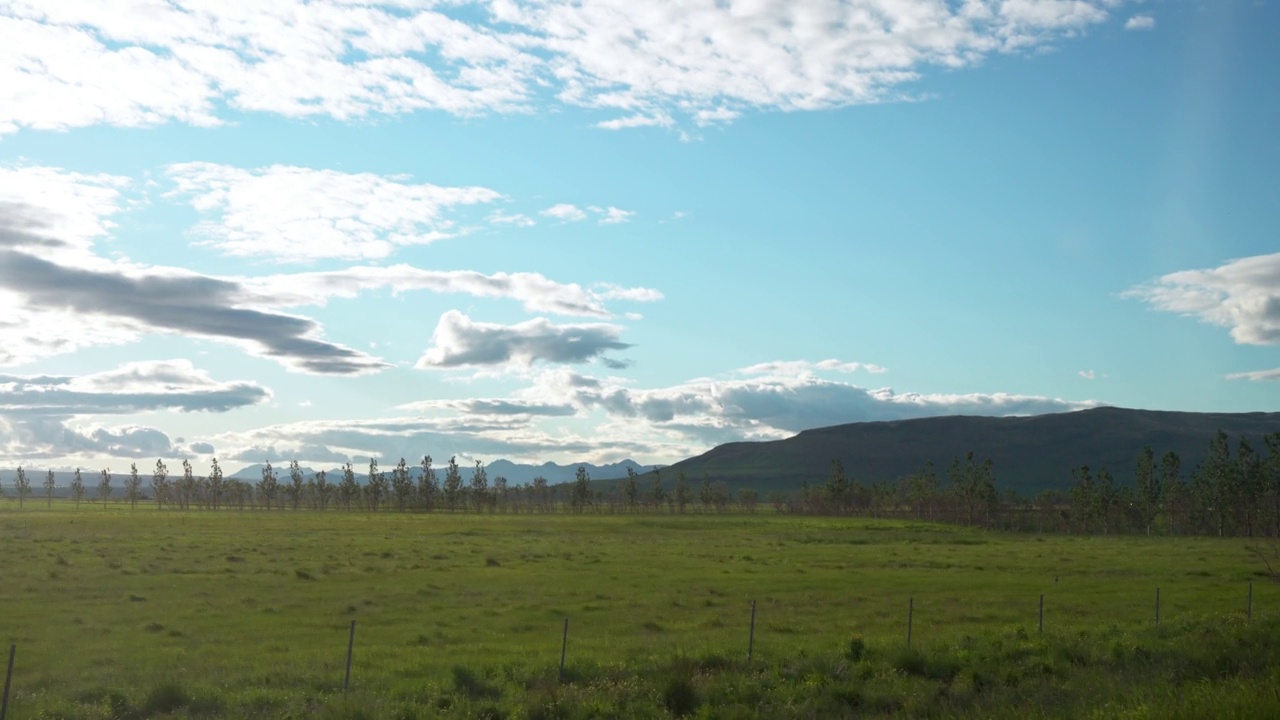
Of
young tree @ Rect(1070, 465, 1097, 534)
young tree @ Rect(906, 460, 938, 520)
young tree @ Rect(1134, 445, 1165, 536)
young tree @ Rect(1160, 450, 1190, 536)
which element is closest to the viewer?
young tree @ Rect(1134, 445, 1165, 536)

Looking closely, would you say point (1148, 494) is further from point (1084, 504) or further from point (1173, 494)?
point (1084, 504)

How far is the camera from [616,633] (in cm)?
3070

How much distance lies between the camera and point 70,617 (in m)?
31.6

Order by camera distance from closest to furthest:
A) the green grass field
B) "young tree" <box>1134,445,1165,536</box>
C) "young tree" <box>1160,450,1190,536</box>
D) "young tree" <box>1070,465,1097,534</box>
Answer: the green grass field → "young tree" <box>1134,445,1165,536</box> → "young tree" <box>1070,465,1097,534</box> → "young tree" <box>1160,450,1190,536</box>

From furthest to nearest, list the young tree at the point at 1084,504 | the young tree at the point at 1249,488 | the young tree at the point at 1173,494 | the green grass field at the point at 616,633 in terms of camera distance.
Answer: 1. the young tree at the point at 1173,494
2. the young tree at the point at 1084,504
3. the young tree at the point at 1249,488
4. the green grass field at the point at 616,633

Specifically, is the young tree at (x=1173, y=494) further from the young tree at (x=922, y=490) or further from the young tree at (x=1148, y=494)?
the young tree at (x=922, y=490)

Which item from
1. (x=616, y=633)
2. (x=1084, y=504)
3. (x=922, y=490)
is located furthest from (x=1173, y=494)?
(x=616, y=633)

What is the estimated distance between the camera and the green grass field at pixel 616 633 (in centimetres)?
1794

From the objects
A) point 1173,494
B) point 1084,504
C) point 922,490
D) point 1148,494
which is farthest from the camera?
point 922,490

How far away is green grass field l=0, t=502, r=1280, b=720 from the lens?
17938mm

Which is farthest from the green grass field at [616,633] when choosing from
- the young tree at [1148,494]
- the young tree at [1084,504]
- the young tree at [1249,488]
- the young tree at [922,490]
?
the young tree at [922,490]

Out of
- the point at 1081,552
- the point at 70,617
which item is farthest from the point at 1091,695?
the point at 1081,552

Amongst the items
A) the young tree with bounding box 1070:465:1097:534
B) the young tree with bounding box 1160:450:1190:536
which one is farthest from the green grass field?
the young tree with bounding box 1160:450:1190:536

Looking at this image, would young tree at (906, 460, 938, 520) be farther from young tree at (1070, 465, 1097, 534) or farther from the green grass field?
the green grass field
